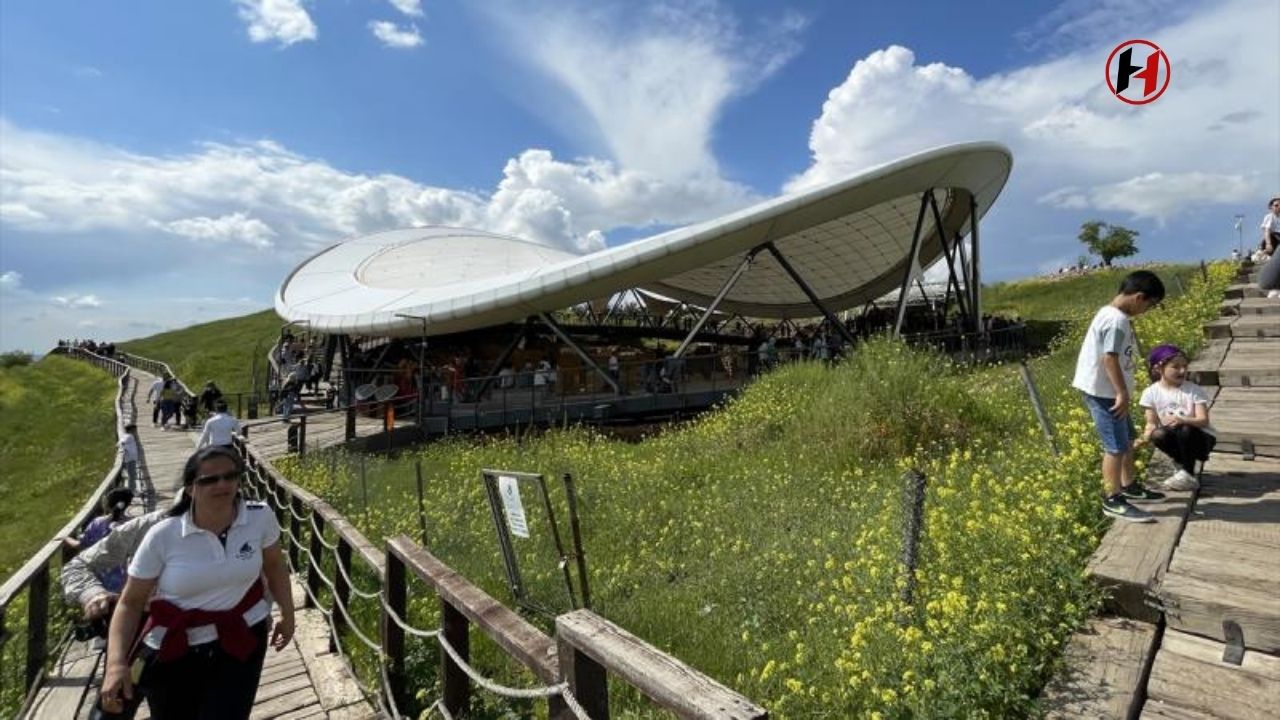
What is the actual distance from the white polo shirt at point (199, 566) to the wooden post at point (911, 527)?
325 cm

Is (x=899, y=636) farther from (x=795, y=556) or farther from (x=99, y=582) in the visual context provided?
(x=99, y=582)

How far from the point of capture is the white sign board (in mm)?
4551

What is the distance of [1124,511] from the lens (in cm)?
381

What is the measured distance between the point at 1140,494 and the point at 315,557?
20.6ft

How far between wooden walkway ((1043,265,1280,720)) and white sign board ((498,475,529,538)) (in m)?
3.16

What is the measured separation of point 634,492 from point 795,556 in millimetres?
3109

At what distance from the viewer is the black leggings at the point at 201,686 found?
8.93 feet

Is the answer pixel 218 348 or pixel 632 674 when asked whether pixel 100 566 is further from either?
pixel 218 348

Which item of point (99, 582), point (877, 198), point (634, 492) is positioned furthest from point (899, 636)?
point (877, 198)

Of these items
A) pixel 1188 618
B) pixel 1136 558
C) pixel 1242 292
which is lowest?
pixel 1188 618

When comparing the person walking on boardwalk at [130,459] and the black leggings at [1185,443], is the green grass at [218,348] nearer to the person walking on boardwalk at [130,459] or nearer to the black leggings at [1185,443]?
the person walking on boardwalk at [130,459]

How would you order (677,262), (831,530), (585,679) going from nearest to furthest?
1. (585,679)
2. (831,530)
3. (677,262)

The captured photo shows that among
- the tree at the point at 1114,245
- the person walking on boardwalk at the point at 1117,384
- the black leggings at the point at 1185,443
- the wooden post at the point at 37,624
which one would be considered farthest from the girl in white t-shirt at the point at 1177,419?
the tree at the point at 1114,245

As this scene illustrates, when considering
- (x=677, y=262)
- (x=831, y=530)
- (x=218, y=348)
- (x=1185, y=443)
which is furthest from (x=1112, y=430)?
(x=218, y=348)
